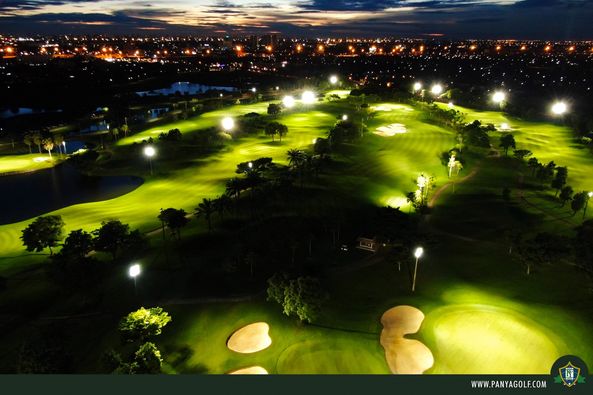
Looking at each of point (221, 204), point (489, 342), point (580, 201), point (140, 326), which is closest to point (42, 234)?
point (221, 204)

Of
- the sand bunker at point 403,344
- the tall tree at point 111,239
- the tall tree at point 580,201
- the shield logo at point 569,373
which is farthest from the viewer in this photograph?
the tall tree at point 580,201

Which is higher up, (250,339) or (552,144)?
(552,144)

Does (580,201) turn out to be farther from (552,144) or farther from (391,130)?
(391,130)

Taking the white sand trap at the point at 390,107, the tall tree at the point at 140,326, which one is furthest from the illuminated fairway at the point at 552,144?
the tall tree at the point at 140,326

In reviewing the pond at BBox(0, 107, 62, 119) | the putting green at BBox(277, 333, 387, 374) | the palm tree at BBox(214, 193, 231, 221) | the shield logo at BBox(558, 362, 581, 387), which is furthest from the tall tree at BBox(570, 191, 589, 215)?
the pond at BBox(0, 107, 62, 119)

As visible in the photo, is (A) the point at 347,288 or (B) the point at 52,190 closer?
(A) the point at 347,288

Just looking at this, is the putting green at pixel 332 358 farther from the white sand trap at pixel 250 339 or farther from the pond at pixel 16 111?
the pond at pixel 16 111
